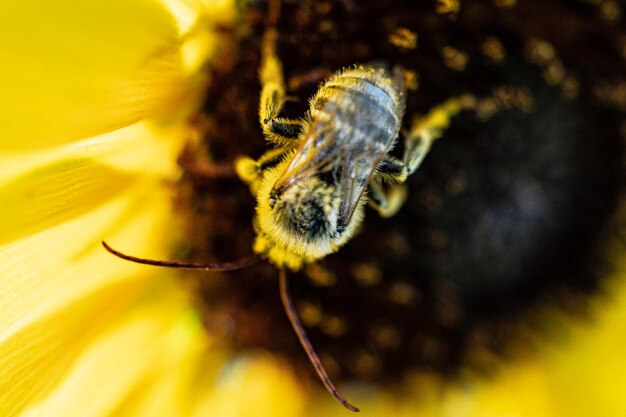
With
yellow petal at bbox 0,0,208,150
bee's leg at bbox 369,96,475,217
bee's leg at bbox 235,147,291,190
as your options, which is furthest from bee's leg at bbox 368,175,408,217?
yellow petal at bbox 0,0,208,150

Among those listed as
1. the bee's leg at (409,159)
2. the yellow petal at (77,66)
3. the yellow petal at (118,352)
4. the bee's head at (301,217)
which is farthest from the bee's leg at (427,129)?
the yellow petal at (118,352)

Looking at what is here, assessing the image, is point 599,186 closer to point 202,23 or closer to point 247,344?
point 247,344

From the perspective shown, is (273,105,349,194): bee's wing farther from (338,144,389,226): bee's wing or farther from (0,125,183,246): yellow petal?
(0,125,183,246): yellow petal

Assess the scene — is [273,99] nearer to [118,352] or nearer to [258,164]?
[258,164]

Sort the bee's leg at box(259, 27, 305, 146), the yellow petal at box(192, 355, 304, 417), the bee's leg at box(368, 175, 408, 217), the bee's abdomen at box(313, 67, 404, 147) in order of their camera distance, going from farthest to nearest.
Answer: the yellow petal at box(192, 355, 304, 417)
the bee's leg at box(368, 175, 408, 217)
the bee's leg at box(259, 27, 305, 146)
the bee's abdomen at box(313, 67, 404, 147)

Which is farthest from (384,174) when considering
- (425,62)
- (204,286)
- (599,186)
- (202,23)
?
(599,186)

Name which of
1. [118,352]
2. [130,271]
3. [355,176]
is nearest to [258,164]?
[355,176]
